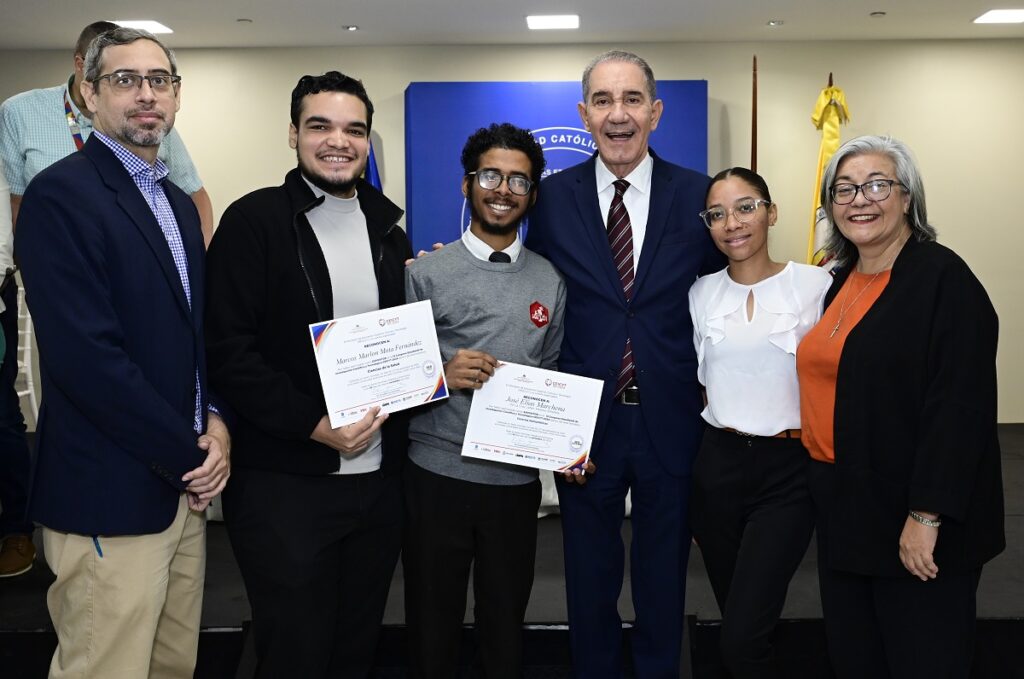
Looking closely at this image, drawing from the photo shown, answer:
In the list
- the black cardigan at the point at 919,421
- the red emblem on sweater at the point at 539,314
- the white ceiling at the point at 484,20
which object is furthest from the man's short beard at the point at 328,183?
the white ceiling at the point at 484,20

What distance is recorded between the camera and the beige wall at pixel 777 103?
7.35 meters

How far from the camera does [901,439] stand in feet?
6.78

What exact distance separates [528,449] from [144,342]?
99 centimetres

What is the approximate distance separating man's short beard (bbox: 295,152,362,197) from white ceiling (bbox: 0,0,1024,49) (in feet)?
13.4

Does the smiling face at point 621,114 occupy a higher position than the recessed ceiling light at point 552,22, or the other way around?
the recessed ceiling light at point 552,22

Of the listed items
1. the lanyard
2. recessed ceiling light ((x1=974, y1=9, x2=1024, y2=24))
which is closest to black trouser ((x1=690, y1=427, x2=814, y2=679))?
the lanyard

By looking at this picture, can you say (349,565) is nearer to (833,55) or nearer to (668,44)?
(668,44)

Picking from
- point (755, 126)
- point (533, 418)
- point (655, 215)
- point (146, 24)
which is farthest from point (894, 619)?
point (146, 24)

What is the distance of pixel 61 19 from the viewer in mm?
6352

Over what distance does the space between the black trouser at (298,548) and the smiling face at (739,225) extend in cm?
116

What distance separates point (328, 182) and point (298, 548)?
3.07 feet

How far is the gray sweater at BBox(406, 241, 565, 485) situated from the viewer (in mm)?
2377

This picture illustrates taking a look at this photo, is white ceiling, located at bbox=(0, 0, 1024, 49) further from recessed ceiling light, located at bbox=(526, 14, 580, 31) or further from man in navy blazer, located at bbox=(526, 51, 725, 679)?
man in navy blazer, located at bbox=(526, 51, 725, 679)

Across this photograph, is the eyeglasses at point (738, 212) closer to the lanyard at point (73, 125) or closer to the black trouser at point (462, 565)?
the black trouser at point (462, 565)
